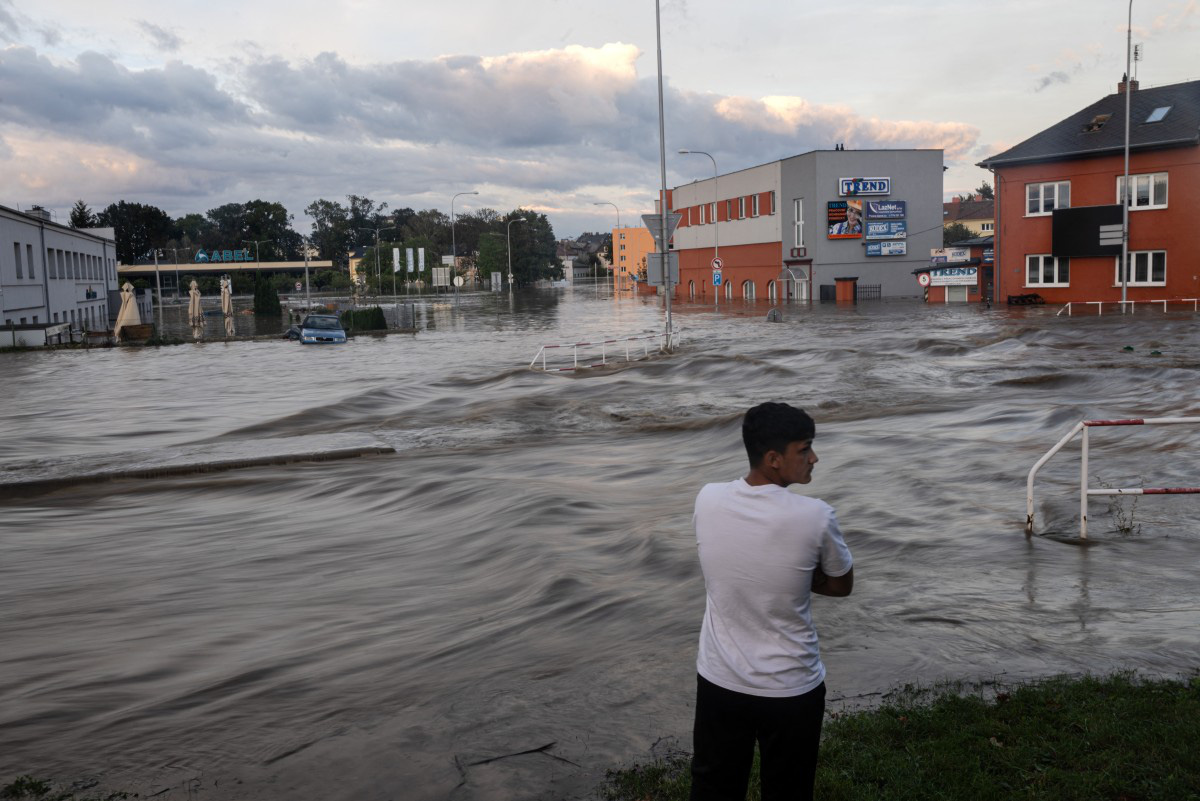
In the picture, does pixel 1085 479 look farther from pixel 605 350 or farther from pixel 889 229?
pixel 889 229

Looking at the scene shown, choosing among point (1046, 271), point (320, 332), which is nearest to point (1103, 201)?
point (1046, 271)

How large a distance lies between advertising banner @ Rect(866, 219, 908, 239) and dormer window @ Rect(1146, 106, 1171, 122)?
2245cm

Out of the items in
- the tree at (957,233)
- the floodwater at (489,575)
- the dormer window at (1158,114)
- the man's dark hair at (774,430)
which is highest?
the dormer window at (1158,114)

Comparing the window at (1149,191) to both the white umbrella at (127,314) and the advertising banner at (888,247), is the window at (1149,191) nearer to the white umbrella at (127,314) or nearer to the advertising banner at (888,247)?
the advertising banner at (888,247)

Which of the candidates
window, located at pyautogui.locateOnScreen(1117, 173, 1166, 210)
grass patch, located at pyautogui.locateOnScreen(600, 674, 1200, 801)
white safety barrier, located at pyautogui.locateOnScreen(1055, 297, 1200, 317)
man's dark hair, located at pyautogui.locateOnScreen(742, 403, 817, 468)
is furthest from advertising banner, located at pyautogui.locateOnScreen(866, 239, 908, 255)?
man's dark hair, located at pyautogui.locateOnScreen(742, 403, 817, 468)

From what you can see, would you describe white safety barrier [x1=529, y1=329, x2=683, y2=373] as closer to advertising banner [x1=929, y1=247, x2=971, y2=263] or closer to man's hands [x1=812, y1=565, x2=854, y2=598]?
man's hands [x1=812, y1=565, x2=854, y2=598]

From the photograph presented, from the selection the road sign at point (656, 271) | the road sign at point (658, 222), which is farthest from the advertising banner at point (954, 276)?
the road sign at point (658, 222)

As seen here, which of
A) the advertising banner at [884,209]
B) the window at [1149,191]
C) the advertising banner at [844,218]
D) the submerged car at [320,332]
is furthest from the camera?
the advertising banner at [884,209]

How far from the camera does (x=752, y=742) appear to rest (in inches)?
153

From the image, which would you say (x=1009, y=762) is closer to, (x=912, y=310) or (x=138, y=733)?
(x=138, y=733)

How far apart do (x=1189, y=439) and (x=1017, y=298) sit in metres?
42.1

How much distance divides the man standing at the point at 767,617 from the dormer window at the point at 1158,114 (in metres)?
55.5

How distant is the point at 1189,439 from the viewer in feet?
48.7

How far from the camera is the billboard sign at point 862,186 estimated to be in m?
72.2
